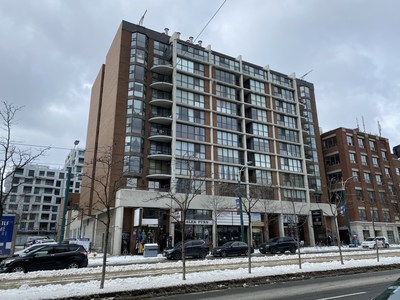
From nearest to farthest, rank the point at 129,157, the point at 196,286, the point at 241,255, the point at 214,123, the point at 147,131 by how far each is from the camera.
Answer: the point at 196,286, the point at 241,255, the point at 129,157, the point at 147,131, the point at 214,123

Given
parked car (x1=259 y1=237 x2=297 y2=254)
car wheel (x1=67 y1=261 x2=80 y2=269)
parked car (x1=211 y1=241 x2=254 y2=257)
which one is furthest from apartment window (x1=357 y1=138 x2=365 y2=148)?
car wheel (x1=67 y1=261 x2=80 y2=269)

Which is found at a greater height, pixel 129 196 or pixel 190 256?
pixel 129 196

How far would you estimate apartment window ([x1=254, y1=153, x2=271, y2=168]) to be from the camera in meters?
57.1

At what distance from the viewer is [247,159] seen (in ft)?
186

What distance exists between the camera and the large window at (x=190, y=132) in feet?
167

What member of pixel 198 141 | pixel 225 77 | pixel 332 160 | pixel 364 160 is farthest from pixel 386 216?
pixel 225 77

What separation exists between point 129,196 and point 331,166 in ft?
146

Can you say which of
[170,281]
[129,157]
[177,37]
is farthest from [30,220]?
[170,281]

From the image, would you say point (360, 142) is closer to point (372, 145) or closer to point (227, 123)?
point (372, 145)

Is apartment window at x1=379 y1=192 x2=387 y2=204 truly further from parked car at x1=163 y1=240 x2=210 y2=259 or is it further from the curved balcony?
parked car at x1=163 y1=240 x2=210 y2=259

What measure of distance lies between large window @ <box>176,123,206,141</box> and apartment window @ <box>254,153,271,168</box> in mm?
10655

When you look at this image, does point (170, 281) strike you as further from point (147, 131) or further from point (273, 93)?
point (273, 93)

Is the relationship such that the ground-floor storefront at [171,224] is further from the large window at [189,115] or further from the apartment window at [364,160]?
the apartment window at [364,160]

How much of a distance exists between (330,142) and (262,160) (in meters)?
20.0
